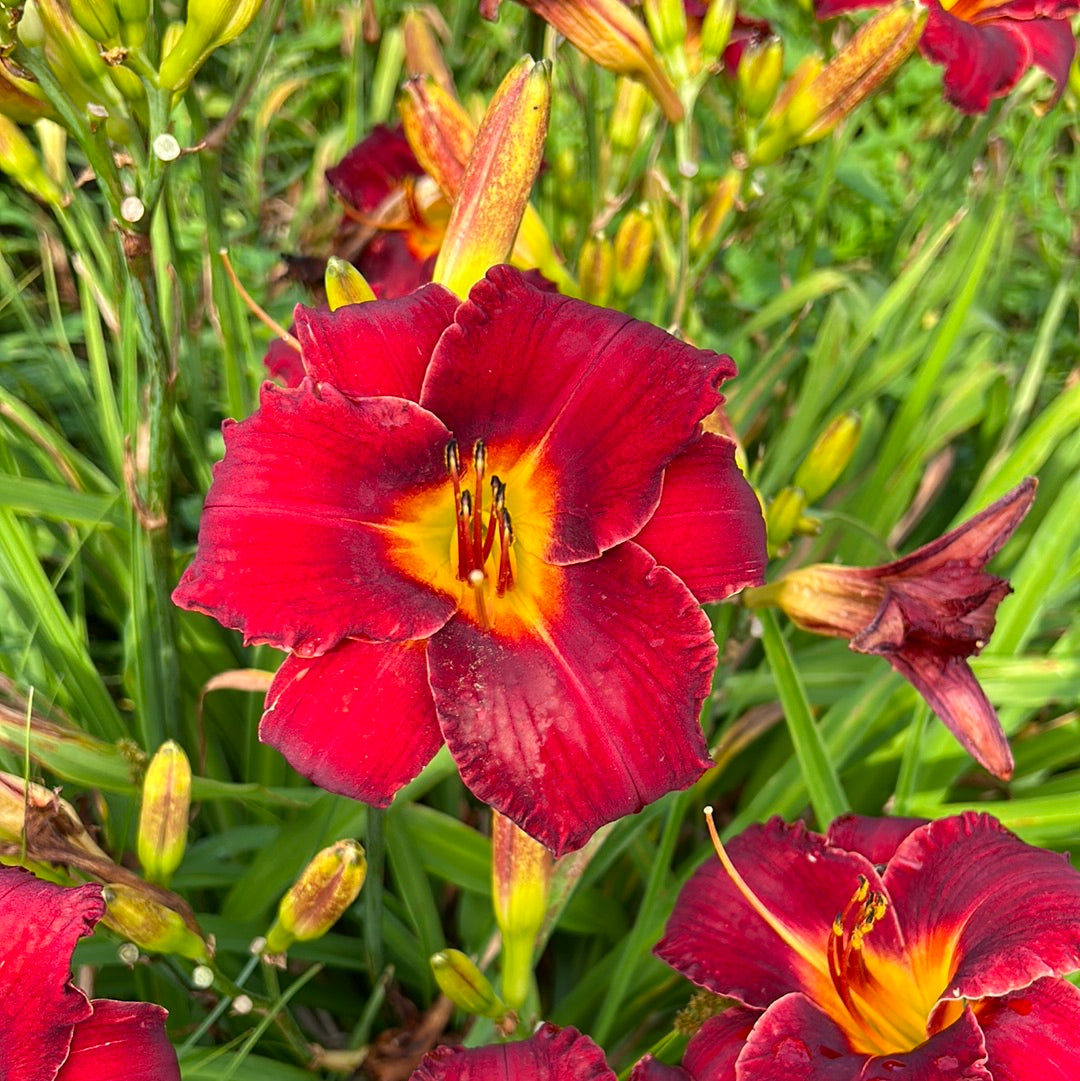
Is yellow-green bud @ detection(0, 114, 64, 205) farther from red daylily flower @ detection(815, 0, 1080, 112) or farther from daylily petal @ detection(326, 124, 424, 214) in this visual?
red daylily flower @ detection(815, 0, 1080, 112)

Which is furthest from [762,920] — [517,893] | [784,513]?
[784,513]

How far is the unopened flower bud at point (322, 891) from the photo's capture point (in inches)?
34.7

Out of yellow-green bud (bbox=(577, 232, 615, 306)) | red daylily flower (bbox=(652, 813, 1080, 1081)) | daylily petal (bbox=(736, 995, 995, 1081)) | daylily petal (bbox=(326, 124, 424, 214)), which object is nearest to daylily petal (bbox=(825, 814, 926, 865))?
red daylily flower (bbox=(652, 813, 1080, 1081))

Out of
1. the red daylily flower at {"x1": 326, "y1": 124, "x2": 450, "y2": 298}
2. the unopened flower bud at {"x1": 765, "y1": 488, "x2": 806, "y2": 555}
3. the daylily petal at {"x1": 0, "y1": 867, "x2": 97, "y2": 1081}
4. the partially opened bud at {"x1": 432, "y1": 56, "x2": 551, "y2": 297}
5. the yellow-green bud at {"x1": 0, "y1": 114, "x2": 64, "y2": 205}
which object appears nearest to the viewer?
the daylily petal at {"x1": 0, "y1": 867, "x2": 97, "y2": 1081}

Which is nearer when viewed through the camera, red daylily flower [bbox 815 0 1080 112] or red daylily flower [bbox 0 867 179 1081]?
red daylily flower [bbox 0 867 179 1081]

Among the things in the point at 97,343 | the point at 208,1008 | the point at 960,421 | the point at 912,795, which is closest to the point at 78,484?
the point at 97,343

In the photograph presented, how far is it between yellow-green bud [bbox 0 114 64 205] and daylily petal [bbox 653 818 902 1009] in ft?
3.10

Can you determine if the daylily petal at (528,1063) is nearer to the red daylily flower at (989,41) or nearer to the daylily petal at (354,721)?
the daylily petal at (354,721)

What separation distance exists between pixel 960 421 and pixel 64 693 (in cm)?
133

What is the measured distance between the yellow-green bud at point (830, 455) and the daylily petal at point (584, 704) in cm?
47

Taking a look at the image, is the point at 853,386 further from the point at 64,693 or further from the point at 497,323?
the point at 64,693

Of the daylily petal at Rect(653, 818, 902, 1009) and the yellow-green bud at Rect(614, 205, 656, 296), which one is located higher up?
the yellow-green bud at Rect(614, 205, 656, 296)

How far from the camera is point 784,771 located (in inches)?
52.7

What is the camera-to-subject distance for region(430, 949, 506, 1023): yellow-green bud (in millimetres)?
899
